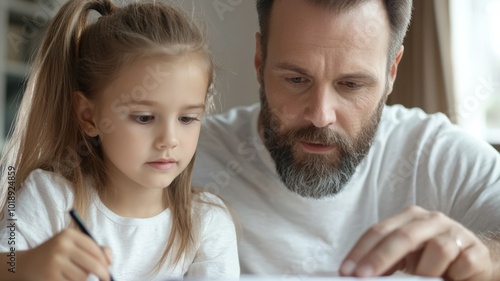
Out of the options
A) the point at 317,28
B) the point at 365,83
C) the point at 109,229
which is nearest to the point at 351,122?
the point at 365,83

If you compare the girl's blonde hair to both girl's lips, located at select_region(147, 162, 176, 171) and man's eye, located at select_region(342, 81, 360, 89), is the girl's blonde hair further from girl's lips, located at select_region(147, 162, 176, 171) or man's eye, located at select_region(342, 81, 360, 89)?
man's eye, located at select_region(342, 81, 360, 89)

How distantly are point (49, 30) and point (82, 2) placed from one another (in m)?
0.08

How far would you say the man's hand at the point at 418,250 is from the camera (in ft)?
2.76

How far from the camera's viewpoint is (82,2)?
1136mm

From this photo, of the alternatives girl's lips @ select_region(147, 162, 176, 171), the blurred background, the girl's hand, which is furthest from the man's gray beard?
the blurred background

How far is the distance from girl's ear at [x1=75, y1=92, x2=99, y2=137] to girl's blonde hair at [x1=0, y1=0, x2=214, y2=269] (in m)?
0.01

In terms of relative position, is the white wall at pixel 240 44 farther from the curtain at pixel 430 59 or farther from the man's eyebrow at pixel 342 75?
the man's eyebrow at pixel 342 75

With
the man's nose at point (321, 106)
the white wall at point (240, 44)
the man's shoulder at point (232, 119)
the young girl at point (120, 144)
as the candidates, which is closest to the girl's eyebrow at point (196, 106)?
the young girl at point (120, 144)

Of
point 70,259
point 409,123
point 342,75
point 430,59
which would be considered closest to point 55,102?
point 70,259

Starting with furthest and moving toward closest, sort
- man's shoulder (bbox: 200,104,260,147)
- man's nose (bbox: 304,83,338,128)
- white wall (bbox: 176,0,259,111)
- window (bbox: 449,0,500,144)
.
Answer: white wall (bbox: 176,0,259,111)
window (bbox: 449,0,500,144)
man's shoulder (bbox: 200,104,260,147)
man's nose (bbox: 304,83,338,128)

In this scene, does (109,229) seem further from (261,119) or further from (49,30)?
(261,119)

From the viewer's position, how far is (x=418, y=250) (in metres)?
0.92

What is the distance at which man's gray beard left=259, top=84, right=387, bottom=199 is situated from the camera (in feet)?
4.61

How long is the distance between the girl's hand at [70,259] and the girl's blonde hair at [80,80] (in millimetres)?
307
